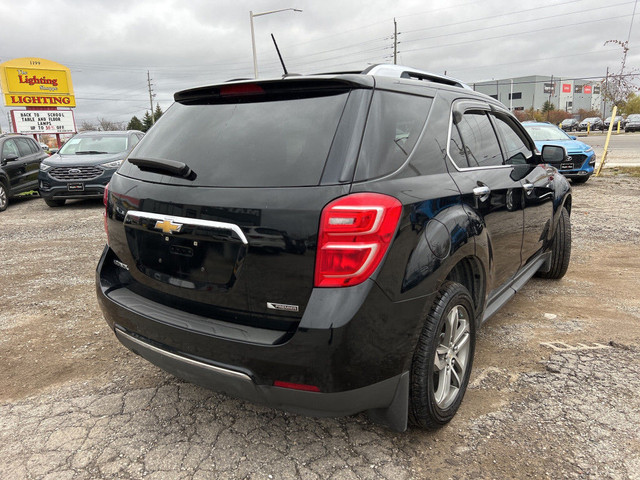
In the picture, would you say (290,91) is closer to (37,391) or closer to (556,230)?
(37,391)

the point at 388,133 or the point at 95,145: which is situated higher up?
the point at 388,133

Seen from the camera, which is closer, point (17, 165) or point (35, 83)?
point (17, 165)

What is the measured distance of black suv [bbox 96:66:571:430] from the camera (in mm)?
1831

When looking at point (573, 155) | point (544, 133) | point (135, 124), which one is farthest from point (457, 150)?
point (135, 124)

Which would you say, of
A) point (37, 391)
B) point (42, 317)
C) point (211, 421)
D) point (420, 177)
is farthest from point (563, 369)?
point (42, 317)

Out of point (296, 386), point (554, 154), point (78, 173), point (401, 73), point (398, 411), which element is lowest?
point (398, 411)

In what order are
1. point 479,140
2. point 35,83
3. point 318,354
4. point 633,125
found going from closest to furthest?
point 318,354
point 479,140
point 35,83
point 633,125

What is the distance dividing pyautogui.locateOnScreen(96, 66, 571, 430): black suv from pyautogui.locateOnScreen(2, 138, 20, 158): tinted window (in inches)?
406

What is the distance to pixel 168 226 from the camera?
83.0 inches

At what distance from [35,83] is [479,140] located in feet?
101

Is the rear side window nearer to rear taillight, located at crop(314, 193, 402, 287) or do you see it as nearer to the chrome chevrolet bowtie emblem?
the chrome chevrolet bowtie emblem

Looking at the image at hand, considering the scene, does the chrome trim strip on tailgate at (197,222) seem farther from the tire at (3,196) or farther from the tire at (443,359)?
the tire at (3,196)

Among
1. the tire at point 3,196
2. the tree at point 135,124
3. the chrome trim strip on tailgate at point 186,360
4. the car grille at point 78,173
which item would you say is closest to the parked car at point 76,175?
the car grille at point 78,173

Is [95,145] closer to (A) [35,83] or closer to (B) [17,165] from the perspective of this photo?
(B) [17,165]
